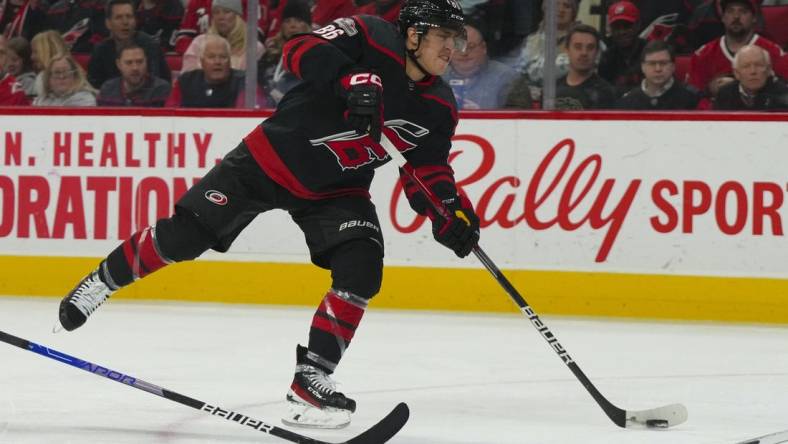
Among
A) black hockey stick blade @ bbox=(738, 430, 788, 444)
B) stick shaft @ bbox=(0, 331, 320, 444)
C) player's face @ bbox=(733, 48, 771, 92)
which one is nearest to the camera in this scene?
stick shaft @ bbox=(0, 331, 320, 444)

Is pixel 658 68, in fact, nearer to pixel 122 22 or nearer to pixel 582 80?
pixel 582 80

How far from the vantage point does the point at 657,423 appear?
3.24 m

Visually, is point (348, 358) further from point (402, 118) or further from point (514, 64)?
point (514, 64)

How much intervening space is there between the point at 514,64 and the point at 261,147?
2302 mm

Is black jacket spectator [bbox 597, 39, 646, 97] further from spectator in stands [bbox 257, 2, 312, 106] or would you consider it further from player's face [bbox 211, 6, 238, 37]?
player's face [bbox 211, 6, 238, 37]

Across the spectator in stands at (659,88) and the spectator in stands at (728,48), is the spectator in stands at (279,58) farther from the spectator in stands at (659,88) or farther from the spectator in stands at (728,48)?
the spectator in stands at (728,48)

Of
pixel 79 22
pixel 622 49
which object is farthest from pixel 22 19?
pixel 622 49

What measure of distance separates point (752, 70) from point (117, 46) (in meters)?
2.69

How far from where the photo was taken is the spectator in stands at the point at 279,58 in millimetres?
5625

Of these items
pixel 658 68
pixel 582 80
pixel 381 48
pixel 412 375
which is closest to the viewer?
pixel 381 48

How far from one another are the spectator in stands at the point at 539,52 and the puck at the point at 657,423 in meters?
2.45

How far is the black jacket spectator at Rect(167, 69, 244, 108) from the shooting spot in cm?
571

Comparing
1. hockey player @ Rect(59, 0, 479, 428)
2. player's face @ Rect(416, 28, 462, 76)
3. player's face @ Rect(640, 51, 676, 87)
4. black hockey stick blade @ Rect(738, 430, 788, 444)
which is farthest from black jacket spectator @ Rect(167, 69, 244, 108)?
black hockey stick blade @ Rect(738, 430, 788, 444)

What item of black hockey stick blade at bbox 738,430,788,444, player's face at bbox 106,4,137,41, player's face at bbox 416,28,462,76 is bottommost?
black hockey stick blade at bbox 738,430,788,444
